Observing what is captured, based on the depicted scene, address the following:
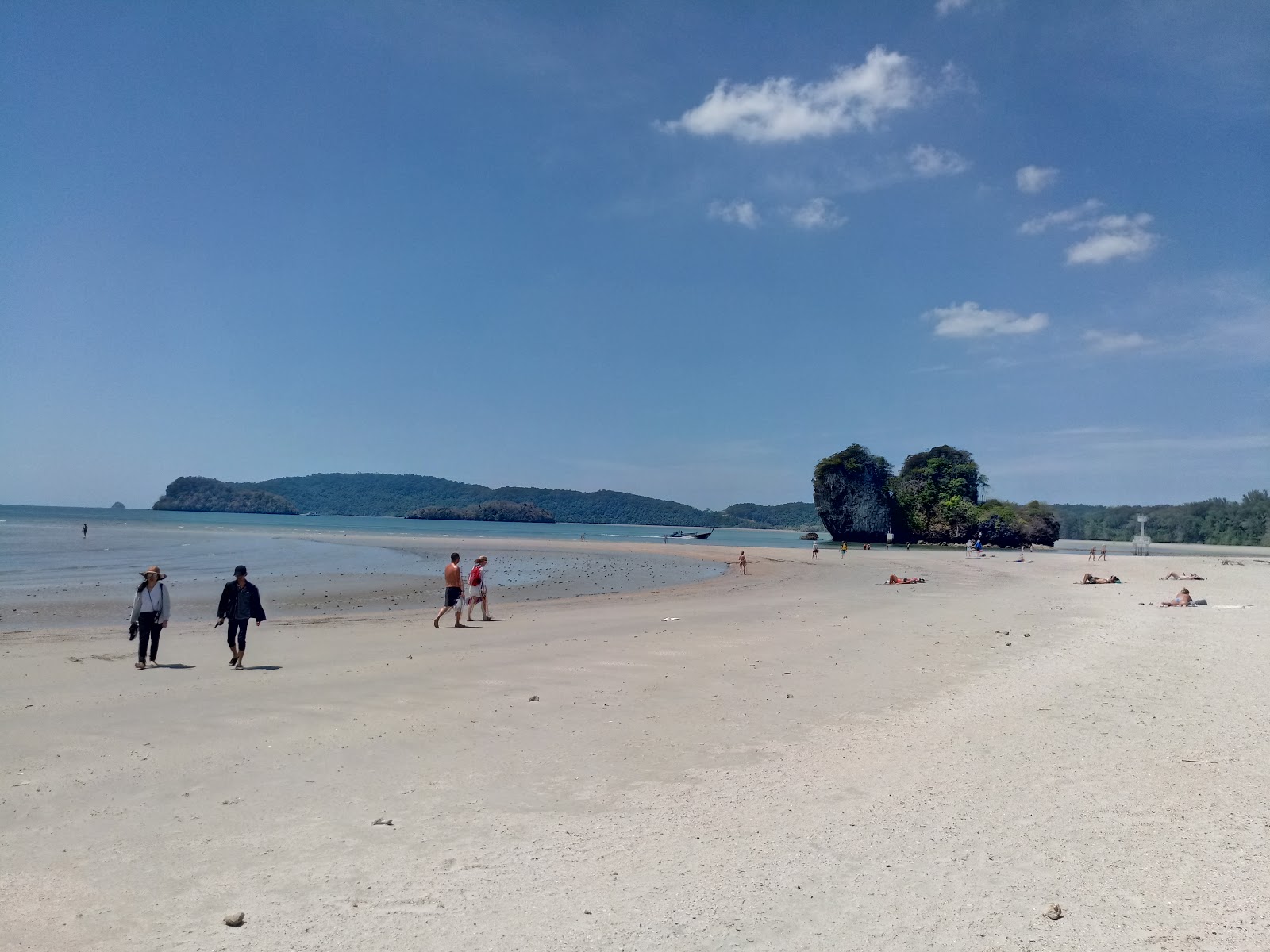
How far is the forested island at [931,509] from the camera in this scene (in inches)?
3848

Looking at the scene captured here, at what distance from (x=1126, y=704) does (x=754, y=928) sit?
823cm

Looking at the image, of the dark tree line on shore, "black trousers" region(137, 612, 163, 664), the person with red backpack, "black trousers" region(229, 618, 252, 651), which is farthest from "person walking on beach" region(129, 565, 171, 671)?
the dark tree line on shore

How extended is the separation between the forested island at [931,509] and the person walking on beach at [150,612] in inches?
3822

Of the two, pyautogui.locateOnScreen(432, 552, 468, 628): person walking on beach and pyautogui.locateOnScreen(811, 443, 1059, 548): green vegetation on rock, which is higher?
pyautogui.locateOnScreen(811, 443, 1059, 548): green vegetation on rock

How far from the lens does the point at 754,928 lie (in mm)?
5016

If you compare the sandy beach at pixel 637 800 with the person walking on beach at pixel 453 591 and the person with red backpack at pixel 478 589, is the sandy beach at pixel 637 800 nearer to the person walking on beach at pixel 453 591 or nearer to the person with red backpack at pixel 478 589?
the person walking on beach at pixel 453 591

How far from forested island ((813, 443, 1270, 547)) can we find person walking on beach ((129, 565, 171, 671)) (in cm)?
9708

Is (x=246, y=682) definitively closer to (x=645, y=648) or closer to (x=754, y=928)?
(x=645, y=648)

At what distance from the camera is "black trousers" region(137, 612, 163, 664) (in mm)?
13289

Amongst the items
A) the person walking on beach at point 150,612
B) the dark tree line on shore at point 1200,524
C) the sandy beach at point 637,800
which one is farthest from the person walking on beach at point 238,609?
the dark tree line on shore at point 1200,524

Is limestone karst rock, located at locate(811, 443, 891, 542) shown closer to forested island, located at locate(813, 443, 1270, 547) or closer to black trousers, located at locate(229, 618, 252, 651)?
forested island, located at locate(813, 443, 1270, 547)

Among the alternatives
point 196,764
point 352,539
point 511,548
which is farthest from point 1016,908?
point 352,539

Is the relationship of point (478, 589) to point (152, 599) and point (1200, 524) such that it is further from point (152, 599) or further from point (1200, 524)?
point (1200, 524)

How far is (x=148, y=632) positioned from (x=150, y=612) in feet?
1.28
